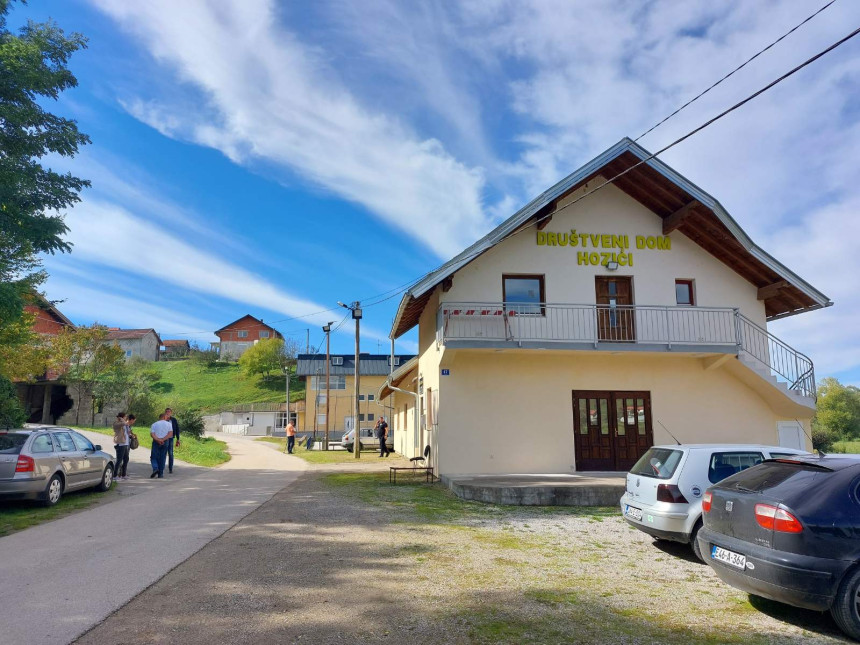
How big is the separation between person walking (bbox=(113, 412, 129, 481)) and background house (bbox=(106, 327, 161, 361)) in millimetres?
76835

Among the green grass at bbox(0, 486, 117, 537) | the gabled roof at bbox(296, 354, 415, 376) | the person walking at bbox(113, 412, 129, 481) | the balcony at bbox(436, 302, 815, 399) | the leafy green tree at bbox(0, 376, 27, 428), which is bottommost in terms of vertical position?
the green grass at bbox(0, 486, 117, 537)

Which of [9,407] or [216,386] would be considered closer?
[9,407]

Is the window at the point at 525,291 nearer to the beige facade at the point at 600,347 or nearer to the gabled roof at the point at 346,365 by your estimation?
the beige facade at the point at 600,347

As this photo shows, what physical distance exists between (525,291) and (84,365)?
28497mm

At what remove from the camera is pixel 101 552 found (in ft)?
22.7

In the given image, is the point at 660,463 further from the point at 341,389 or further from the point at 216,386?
the point at 216,386

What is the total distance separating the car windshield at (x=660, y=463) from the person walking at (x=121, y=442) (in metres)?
11.7

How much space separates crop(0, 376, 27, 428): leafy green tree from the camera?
14367 millimetres

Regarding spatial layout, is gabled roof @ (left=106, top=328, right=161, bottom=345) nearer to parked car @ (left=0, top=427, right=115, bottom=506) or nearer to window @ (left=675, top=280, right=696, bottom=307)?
parked car @ (left=0, top=427, right=115, bottom=506)

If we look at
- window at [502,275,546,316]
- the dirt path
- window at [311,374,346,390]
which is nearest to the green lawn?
window at [502,275,546,316]

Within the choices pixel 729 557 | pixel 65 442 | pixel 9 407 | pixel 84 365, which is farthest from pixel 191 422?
pixel 729 557

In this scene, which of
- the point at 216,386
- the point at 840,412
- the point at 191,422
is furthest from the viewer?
the point at 216,386

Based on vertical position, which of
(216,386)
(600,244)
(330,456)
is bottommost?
(330,456)

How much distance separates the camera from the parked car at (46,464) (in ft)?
31.1
